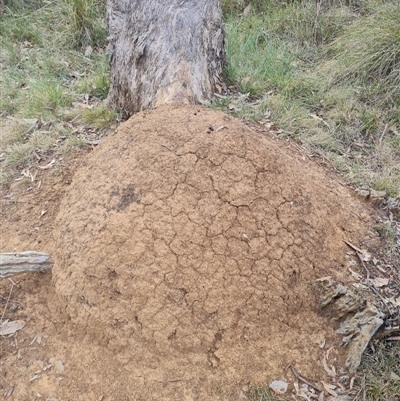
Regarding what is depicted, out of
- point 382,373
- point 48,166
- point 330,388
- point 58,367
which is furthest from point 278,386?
point 48,166

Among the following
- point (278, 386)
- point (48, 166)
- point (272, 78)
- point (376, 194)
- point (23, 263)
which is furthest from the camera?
point (272, 78)

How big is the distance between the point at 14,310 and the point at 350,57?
3388 millimetres

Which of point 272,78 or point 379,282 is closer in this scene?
point 379,282

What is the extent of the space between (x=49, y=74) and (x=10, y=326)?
9.36ft

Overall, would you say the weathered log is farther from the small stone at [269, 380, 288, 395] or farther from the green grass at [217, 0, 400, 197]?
the green grass at [217, 0, 400, 197]

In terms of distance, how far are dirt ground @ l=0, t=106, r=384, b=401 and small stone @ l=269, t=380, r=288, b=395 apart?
1.0 inches

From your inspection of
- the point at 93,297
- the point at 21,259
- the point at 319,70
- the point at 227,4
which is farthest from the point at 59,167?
the point at 227,4

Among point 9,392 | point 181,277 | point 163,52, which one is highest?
point 163,52

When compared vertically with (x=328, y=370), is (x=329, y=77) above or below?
above

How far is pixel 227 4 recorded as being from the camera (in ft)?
17.6

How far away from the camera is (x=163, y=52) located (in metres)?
3.21

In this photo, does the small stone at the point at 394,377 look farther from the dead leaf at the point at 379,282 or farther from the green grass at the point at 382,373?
the dead leaf at the point at 379,282

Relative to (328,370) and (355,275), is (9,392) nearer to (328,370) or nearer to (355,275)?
(328,370)

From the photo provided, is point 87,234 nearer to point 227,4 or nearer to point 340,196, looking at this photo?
point 340,196
